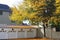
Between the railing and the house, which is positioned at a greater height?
the house

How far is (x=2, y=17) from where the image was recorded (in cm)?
4847

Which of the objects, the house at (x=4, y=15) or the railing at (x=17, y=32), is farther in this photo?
the house at (x=4, y=15)

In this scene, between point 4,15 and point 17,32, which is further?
point 4,15

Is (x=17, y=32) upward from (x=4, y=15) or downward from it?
downward

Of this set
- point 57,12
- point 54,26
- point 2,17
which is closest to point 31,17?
point 57,12

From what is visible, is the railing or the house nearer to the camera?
the railing

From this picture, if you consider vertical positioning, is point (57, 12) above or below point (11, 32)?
above

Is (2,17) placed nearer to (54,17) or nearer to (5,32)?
(5,32)

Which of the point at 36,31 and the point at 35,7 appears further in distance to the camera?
the point at 36,31

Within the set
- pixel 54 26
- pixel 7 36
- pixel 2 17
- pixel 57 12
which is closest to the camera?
pixel 57 12

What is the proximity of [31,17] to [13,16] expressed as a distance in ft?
11.5

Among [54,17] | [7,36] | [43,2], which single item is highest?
[43,2]

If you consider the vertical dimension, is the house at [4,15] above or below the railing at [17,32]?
above

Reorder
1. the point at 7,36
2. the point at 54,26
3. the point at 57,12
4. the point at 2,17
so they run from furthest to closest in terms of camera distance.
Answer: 1. the point at 2,17
2. the point at 54,26
3. the point at 7,36
4. the point at 57,12
